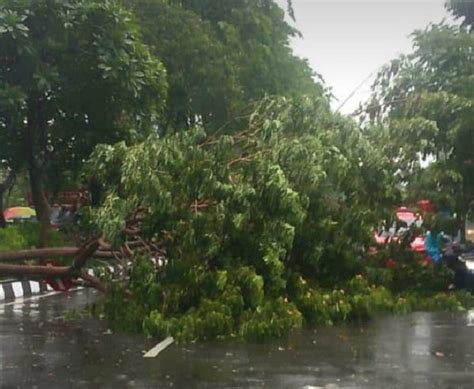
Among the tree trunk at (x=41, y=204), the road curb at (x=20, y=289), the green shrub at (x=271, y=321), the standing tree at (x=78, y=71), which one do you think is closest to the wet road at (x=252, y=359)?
the green shrub at (x=271, y=321)

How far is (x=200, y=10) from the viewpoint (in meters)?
30.6

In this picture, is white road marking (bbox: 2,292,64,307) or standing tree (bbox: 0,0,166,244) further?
standing tree (bbox: 0,0,166,244)

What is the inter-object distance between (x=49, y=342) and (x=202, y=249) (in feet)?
8.10

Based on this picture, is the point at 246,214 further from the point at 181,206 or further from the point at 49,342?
the point at 49,342

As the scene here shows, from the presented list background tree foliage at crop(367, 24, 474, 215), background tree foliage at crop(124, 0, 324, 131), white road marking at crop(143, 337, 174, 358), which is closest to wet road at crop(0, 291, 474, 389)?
white road marking at crop(143, 337, 174, 358)

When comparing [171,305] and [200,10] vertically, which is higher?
[200,10]

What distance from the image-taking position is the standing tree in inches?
759

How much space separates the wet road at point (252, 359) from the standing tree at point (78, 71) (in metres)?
7.46

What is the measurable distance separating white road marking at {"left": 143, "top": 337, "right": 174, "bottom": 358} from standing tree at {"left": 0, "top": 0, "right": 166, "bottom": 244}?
8.97 m

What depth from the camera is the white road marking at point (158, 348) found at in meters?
10.6

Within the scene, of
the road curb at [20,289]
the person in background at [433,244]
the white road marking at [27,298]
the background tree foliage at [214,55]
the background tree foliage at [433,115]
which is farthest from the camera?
the background tree foliage at [214,55]

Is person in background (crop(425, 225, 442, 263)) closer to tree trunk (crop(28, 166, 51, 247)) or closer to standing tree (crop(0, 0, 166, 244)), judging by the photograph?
standing tree (crop(0, 0, 166, 244))

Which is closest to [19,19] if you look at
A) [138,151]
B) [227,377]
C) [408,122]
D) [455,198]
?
[138,151]

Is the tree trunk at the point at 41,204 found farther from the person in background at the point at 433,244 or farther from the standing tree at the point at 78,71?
the person in background at the point at 433,244
